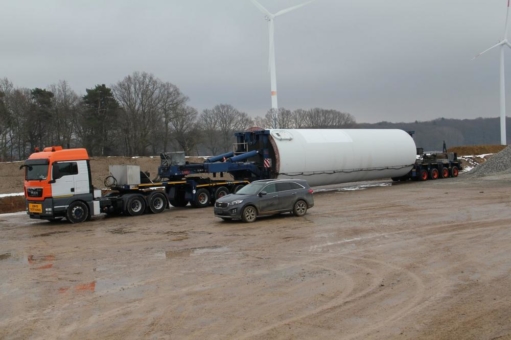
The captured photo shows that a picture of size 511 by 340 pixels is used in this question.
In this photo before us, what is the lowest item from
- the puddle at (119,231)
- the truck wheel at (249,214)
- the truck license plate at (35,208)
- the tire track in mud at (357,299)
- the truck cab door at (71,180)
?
the tire track in mud at (357,299)

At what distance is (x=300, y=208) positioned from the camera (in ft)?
69.5

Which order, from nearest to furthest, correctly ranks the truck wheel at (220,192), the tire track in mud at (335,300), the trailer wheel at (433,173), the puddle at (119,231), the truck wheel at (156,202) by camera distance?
the tire track in mud at (335,300)
the puddle at (119,231)
the truck wheel at (156,202)
the truck wheel at (220,192)
the trailer wheel at (433,173)

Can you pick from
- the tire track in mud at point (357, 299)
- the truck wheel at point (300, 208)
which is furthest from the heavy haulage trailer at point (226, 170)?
the tire track in mud at point (357, 299)

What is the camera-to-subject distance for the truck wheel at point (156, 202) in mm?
25062

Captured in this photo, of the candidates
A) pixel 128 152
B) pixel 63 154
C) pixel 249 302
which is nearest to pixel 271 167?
pixel 63 154

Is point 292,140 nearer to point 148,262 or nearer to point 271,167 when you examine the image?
point 271,167

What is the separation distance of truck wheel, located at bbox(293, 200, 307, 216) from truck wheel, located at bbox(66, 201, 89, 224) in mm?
9224

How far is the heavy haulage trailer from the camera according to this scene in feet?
72.6

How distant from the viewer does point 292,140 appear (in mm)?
31344

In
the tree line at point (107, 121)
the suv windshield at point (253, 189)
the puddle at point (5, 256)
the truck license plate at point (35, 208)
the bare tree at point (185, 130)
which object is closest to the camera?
the puddle at point (5, 256)

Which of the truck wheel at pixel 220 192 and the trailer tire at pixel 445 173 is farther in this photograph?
the trailer tire at pixel 445 173

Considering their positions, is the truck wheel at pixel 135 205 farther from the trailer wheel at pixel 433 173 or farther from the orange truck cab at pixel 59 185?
the trailer wheel at pixel 433 173

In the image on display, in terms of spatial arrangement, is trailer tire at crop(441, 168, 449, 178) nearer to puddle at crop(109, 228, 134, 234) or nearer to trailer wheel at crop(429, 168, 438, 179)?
trailer wheel at crop(429, 168, 438, 179)

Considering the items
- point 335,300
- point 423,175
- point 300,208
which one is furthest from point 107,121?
point 335,300
